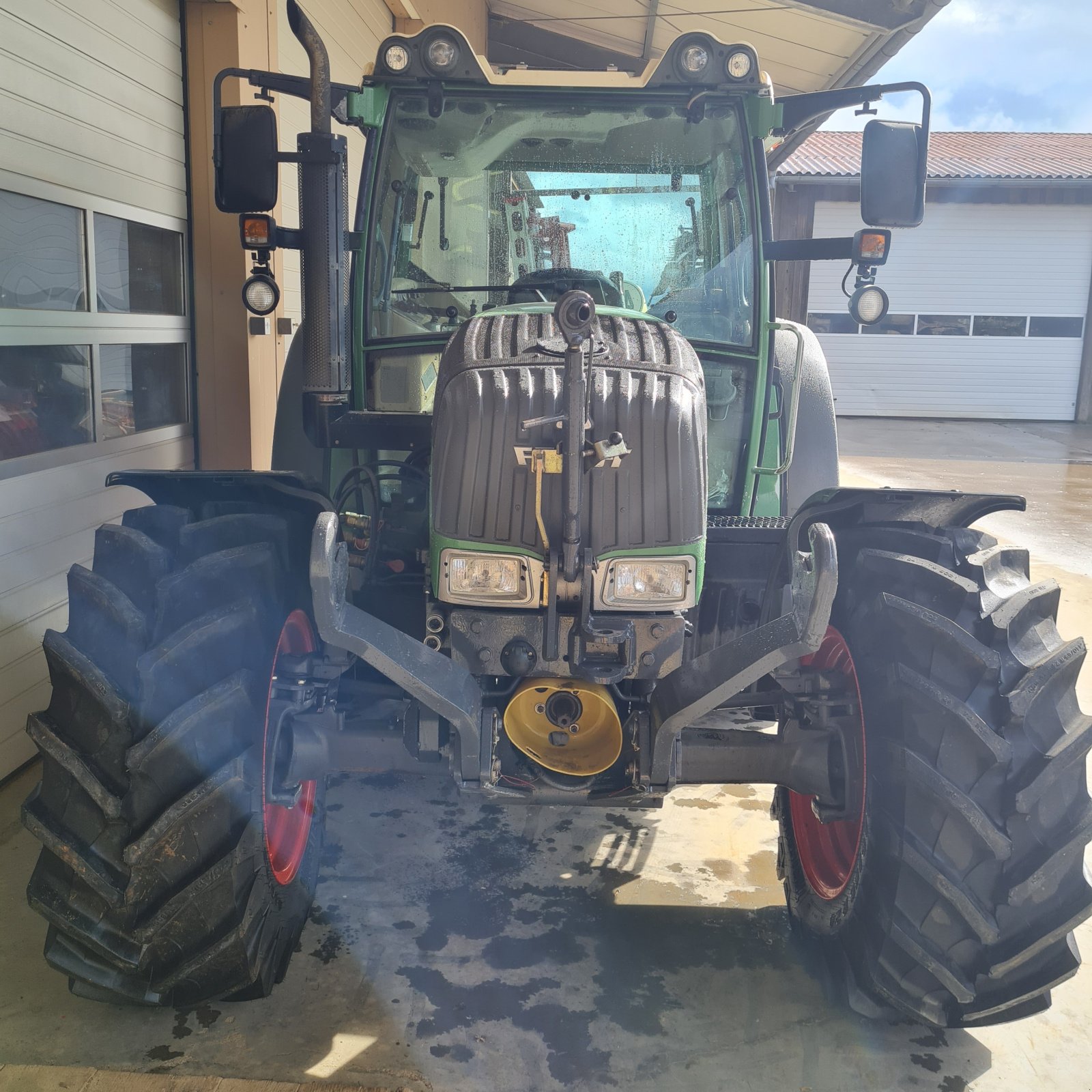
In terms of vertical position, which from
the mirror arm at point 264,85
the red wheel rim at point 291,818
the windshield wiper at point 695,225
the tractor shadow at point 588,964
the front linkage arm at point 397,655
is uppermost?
the mirror arm at point 264,85

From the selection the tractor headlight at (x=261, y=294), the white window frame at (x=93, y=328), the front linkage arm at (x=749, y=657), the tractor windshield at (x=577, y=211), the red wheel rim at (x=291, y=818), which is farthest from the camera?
the white window frame at (x=93, y=328)

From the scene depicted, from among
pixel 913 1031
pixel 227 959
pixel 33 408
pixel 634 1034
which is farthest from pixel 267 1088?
pixel 33 408

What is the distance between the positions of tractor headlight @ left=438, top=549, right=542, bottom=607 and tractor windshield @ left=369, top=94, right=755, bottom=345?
1281 mm

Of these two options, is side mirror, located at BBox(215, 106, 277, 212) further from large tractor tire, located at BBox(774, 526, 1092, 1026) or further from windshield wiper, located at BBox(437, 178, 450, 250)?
large tractor tire, located at BBox(774, 526, 1092, 1026)

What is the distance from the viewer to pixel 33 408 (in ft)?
13.0

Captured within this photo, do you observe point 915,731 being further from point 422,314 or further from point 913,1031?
point 422,314

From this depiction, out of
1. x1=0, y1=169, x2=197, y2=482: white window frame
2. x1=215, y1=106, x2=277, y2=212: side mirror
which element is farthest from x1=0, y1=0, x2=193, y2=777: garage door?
x1=215, y1=106, x2=277, y2=212: side mirror

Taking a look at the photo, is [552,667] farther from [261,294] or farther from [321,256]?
[261,294]

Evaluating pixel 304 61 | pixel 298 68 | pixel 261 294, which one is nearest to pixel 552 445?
pixel 261 294

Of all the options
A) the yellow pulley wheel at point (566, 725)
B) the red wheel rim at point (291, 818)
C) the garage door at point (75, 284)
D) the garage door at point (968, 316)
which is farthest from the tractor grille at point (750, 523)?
the garage door at point (968, 316)

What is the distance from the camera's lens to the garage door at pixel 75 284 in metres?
3.78

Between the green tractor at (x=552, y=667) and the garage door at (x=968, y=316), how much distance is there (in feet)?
53.7

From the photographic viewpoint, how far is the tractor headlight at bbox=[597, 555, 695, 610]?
232 centimetres

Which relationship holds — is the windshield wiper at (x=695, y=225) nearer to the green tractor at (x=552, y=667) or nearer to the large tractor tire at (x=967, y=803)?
the green tractor at (x=552, y=667)
